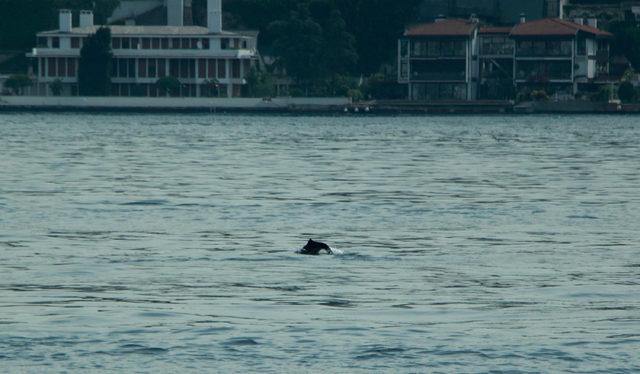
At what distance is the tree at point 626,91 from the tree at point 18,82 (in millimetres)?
55887

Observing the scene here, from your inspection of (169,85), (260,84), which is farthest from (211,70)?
(260,84)

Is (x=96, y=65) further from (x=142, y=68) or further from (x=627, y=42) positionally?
(x=627, y=42)

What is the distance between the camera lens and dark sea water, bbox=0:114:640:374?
22922mm

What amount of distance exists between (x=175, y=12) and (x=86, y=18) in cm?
1104

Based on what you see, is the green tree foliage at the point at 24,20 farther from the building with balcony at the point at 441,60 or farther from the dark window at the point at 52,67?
the building with balcony at the point at 441,60

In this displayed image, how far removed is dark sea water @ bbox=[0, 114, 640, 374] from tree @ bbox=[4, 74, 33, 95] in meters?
112

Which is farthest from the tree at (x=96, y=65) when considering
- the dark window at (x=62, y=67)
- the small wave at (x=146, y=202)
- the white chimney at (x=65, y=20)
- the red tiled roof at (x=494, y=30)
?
the small wave at (x=146, y=202)

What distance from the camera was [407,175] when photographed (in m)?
65.4

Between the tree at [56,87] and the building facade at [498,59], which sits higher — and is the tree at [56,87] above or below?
below

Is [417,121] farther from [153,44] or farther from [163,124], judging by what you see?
[153,44]

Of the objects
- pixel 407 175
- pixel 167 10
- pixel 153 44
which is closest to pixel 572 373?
pixel 407 175

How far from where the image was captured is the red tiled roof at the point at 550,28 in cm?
16775

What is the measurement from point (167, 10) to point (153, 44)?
45.9 feet

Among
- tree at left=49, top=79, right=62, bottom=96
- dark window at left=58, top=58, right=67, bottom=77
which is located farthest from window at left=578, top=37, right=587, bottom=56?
tree at left=49, top=79, right=62, bottom=96
